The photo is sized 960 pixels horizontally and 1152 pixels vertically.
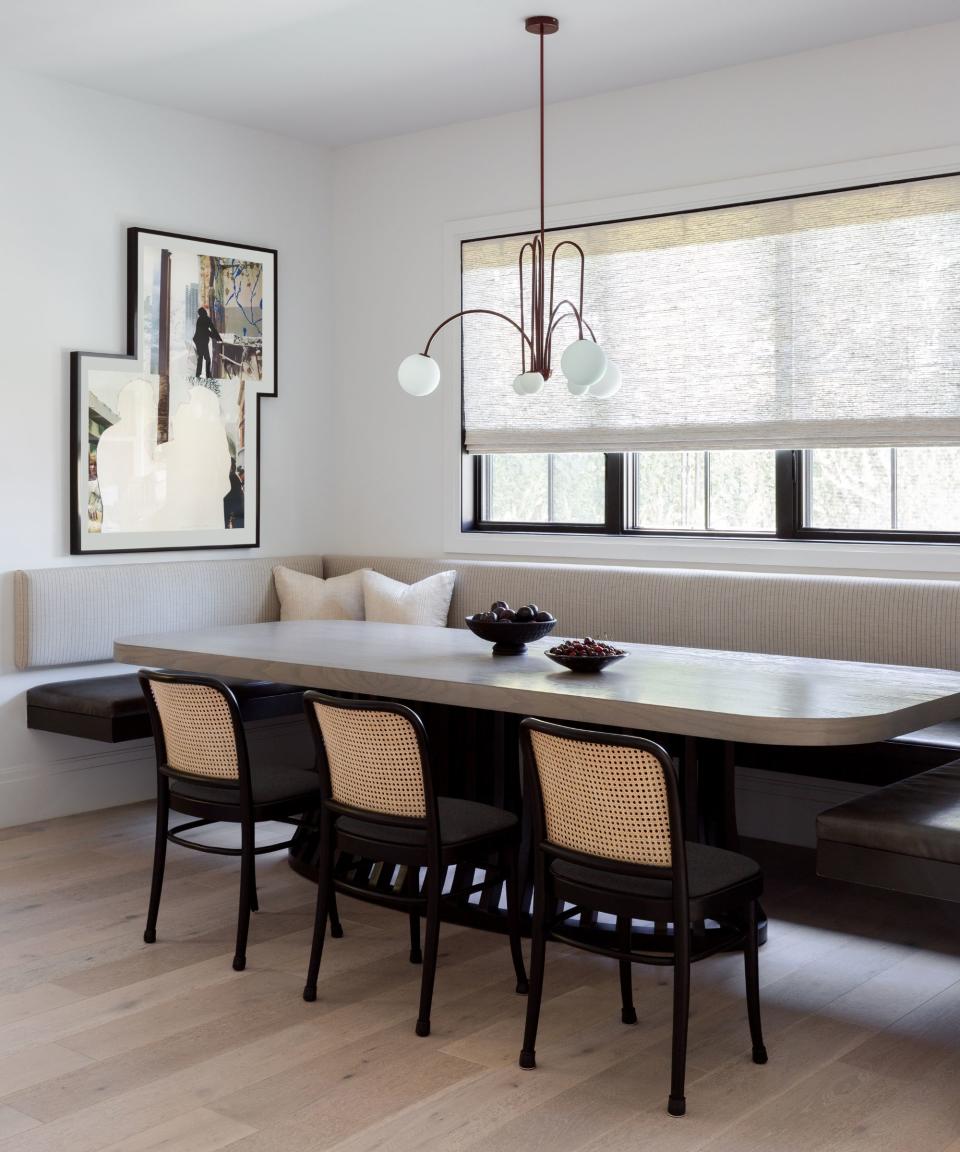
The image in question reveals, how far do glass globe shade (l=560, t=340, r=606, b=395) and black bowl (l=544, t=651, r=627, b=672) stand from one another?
79 centimetres

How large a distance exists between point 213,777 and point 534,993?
1.08 meters

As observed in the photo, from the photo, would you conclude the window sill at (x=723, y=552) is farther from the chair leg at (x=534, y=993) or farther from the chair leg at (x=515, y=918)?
the chair leg at (x=534, y=993)

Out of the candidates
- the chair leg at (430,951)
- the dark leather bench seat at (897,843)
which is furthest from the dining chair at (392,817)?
the dark leather bench seat at (897,843)

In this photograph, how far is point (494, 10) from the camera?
4035 millimetres

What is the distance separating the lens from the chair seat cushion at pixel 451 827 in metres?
2.84

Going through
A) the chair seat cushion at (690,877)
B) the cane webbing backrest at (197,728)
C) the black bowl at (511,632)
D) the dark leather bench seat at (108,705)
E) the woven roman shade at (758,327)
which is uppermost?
the woven roman shade at (758,327)

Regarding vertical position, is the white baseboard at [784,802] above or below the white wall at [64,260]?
below

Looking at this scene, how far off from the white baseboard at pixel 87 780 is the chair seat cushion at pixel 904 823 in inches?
90.6

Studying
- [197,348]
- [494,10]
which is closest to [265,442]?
[197,348]

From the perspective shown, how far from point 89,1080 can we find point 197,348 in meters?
3.35

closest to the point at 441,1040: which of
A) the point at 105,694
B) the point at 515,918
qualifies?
the point at 515,918

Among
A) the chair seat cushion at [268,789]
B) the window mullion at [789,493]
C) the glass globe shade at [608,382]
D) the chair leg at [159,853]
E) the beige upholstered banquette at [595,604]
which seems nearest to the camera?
the chair seat cushion at [268,789]

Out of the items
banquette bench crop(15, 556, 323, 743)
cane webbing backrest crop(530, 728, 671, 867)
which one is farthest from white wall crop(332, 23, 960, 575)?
cane webbing backrest crop(530, 728, 671, 867)

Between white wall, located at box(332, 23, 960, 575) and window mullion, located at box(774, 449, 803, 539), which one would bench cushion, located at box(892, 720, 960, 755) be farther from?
window mullion, located at box(774, 449, 803, 539)
